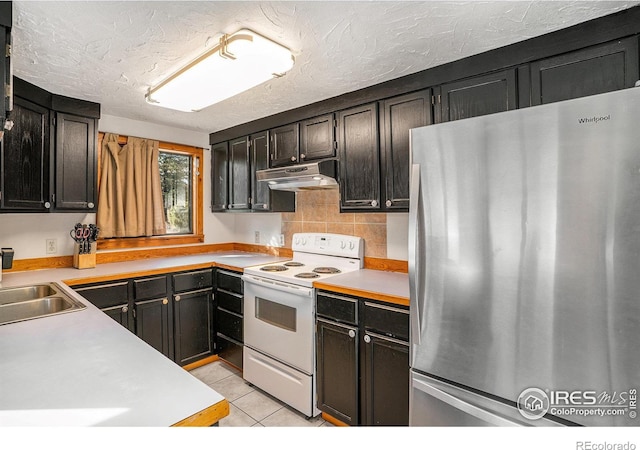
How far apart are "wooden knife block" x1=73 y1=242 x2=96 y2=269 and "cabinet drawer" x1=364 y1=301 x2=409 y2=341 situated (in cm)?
226

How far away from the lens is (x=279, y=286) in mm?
2439

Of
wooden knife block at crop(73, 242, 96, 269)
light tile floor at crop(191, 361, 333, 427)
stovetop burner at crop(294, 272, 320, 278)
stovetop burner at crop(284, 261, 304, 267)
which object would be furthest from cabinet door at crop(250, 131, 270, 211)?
light tile floor at crop(191, 361, 333, 427)

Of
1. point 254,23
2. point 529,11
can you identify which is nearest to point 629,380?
point 529,11

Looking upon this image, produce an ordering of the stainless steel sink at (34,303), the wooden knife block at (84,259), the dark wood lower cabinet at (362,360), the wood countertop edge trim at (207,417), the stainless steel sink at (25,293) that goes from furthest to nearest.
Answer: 1. the wooden knife block at (84,259)
2. the stainless steel sink at (25,293)
3. the dark wood lower cabinet at (362,360)
4. the stainless steel sink at (34,303)
5. the wood countertop edge trim at (207,417)

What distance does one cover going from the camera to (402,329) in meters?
1.87

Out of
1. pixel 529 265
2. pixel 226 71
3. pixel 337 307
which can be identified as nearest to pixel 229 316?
pixel 337 307

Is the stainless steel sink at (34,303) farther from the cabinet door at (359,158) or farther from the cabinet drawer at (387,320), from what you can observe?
the cabinet door at (359,158)

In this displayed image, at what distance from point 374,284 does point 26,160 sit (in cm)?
246

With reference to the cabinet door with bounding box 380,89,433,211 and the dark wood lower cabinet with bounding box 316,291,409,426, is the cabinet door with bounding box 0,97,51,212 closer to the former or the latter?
the dark wood lower cabinet with bounding box 316,291,409,426

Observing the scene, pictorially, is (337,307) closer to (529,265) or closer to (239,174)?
(529,265)

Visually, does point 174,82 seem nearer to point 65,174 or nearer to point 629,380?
point 65,174

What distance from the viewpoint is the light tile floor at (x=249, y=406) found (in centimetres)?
229

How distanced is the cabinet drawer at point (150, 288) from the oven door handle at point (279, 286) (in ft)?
2.23

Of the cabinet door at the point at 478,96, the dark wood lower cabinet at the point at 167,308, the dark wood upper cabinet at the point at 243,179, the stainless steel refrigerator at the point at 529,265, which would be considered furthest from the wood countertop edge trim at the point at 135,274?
the cabinet door at the point at 478,96
